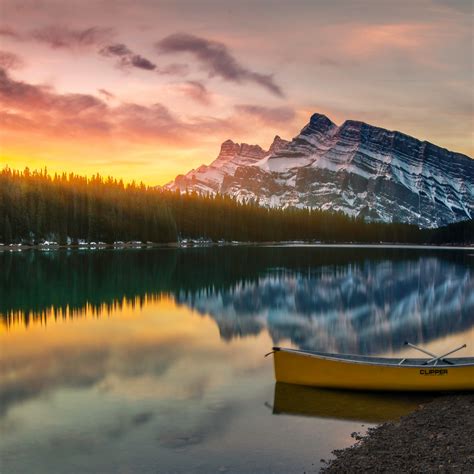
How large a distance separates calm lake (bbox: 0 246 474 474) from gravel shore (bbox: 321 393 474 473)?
0.69 m

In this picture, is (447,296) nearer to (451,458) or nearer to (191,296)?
(191,296)

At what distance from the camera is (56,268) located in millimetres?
73625

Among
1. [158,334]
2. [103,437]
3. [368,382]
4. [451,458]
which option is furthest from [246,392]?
[158,334]

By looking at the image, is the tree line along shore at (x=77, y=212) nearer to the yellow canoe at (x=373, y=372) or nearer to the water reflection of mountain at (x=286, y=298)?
the water reflection of mountain at (x=286, y=298)

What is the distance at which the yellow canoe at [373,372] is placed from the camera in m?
17.5

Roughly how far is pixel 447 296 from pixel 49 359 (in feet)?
128

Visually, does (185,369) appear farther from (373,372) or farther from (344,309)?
(344,309)

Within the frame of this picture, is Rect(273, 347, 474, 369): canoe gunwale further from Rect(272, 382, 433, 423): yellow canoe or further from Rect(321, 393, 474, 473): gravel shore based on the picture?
Rect(321, 393, 474, 473): gravel shore

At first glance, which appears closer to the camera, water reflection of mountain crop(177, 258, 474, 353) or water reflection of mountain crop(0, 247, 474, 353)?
water reflection of mountain crop(177, 258, 474, 353)

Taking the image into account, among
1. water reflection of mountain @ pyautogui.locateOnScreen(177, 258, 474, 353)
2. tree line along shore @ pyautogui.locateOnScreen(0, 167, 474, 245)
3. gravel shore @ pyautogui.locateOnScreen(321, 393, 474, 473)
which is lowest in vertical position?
water reflection of mountain @ pyautogui.locateOnScreen(177, 258, 474, 353)

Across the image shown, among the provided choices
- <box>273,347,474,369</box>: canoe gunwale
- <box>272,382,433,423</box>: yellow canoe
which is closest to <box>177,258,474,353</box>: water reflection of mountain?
<box>273,347,474,369</box>: canoe gunwale

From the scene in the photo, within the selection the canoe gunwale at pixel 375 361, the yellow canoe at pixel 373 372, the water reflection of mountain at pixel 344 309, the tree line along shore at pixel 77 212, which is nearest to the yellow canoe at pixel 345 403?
the yellow canoe at pixel 373 372

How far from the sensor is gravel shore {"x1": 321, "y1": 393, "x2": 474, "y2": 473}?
39.7 feet

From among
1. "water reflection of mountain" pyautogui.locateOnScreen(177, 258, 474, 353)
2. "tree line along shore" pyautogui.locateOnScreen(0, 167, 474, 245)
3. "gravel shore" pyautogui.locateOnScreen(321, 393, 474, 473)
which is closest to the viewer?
"gravel shore" pyautogui.locateOnScreen(321, 393, 474, 473)
